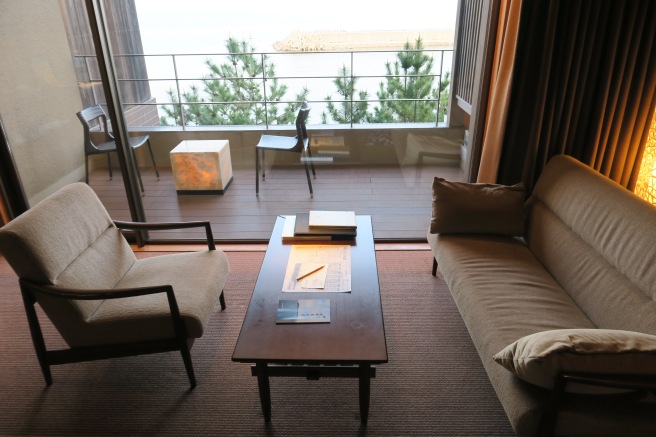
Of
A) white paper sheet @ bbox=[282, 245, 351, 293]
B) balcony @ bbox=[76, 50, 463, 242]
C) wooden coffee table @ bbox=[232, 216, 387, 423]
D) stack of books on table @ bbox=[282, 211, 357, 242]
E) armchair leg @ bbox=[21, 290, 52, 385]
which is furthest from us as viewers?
balcony @ bbox=[76, 50, 463, 242]

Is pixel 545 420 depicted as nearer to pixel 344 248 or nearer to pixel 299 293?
pixel 299 293

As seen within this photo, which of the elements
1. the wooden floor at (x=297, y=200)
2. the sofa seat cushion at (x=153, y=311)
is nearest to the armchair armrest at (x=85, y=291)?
the sofa seat cushion at (x=153, y=311)

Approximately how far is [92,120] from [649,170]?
11.4 ft

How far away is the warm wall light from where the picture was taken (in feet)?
7.96

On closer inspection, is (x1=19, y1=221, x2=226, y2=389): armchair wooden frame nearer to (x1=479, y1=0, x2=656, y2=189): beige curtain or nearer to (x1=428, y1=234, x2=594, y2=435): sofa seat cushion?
(x1=428, y1=234, x2=594, y2=435): sofa seat cushion

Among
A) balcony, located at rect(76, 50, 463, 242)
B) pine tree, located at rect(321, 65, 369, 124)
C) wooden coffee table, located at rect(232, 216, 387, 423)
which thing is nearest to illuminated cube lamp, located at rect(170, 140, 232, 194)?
balcony, located at rect(76, 50, 463, 242)

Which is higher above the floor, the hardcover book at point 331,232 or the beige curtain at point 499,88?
the beige curtain at point 499,88

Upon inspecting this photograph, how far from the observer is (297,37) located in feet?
9.32

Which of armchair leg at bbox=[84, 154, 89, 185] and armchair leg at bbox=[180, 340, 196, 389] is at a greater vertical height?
armchair leg at bbox=[84, 154, 89, 185]

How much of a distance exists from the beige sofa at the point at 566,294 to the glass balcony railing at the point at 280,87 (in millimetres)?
943

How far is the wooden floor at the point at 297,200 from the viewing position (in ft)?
10.7

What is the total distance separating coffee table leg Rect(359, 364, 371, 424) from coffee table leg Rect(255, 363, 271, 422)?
1.20 ft

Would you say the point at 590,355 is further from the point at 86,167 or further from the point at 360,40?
the point at 86,167

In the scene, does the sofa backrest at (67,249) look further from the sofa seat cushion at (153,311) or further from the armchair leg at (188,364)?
the armchair leg at (188,364)
